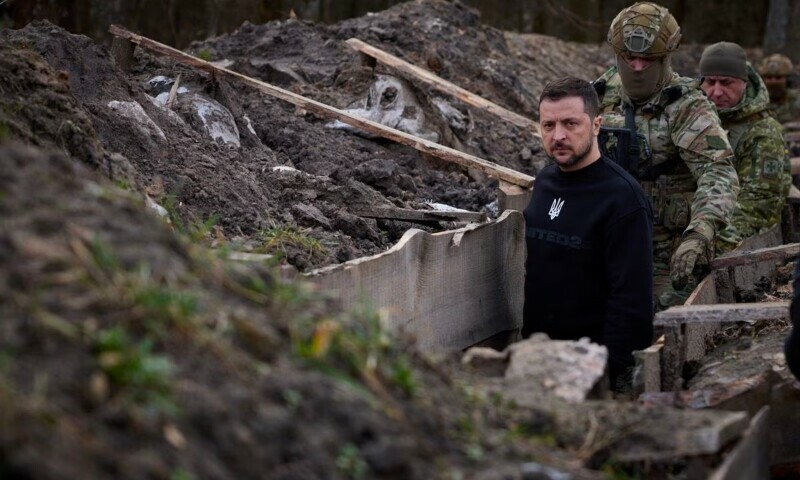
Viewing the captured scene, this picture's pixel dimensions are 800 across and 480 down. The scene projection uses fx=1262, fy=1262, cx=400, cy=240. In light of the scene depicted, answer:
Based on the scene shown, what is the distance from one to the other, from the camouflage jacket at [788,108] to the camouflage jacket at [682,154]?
7097 mm

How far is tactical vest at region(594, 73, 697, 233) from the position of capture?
7.71 meters

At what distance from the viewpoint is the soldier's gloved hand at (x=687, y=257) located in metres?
7.05

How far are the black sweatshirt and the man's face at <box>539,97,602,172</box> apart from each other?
0.30ft

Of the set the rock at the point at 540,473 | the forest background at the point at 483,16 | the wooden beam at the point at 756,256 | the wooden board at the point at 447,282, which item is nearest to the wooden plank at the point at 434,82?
the wooden board at the point at 447,282

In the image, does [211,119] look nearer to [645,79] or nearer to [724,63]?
[645,79]

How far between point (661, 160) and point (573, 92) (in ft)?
5.13

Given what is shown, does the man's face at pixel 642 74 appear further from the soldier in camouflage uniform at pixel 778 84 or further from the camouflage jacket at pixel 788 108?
the camouflage jacket at pixel 788 108

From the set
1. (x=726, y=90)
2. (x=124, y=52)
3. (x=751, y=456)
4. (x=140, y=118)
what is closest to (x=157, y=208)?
(x=140, y=118)

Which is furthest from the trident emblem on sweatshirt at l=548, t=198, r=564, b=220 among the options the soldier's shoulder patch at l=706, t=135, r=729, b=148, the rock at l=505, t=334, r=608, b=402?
the rock at l=505, t=334, r=608, b=402

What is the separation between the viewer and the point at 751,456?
4.38m

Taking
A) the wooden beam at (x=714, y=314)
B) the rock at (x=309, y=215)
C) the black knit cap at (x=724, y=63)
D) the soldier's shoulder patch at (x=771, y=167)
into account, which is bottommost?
the wooden beam at (x=714, y=314)

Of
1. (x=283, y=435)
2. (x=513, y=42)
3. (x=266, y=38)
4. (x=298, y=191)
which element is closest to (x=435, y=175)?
(x=298, y=191)

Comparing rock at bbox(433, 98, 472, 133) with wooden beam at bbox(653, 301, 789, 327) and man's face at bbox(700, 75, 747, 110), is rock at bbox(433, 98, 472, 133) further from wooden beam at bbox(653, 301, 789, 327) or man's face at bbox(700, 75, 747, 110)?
wooden beam at bbox(653, 301, 789, 327)

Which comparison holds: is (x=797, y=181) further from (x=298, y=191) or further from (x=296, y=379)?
(x=296, y=379)
